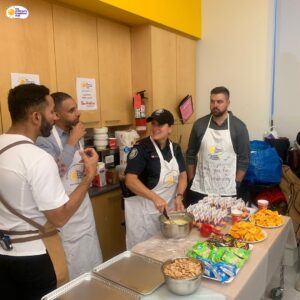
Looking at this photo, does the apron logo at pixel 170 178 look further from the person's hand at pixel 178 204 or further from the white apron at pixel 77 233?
the white apron at pixel 77 233

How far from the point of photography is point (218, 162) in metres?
2.52

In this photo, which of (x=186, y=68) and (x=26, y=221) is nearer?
(x=26, y=221)

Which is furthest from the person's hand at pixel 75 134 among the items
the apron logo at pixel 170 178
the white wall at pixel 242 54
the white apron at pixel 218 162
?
the white wall at pixel 242 54

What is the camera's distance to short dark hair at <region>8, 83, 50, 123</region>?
1.21 m

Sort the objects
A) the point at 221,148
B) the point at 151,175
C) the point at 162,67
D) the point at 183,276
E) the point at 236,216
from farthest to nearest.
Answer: the point at 162,67 → the point at 221,148 → the point at 151,175 → the point at 236,216 → the point at 183,276

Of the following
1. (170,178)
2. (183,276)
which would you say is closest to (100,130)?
(170,178)

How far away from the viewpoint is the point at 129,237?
6.63 feet

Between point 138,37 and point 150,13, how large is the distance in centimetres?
28

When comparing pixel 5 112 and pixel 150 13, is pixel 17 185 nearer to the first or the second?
pixel 5 112

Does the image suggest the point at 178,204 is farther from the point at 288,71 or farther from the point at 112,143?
the point at 288,71

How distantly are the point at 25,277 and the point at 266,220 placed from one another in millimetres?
1278

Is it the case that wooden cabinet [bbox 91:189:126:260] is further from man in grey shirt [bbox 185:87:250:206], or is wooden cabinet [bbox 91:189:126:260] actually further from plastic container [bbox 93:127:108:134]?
man in grey shirt [bbox 185:87:250:206]

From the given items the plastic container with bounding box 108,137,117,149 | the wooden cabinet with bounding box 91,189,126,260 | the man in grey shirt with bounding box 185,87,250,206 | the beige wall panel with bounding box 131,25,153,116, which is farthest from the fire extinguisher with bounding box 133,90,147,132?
the wooden cabinet with bounding box 91,189,126,260

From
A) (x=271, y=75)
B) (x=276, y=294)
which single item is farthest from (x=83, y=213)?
(x=271, y=75)
